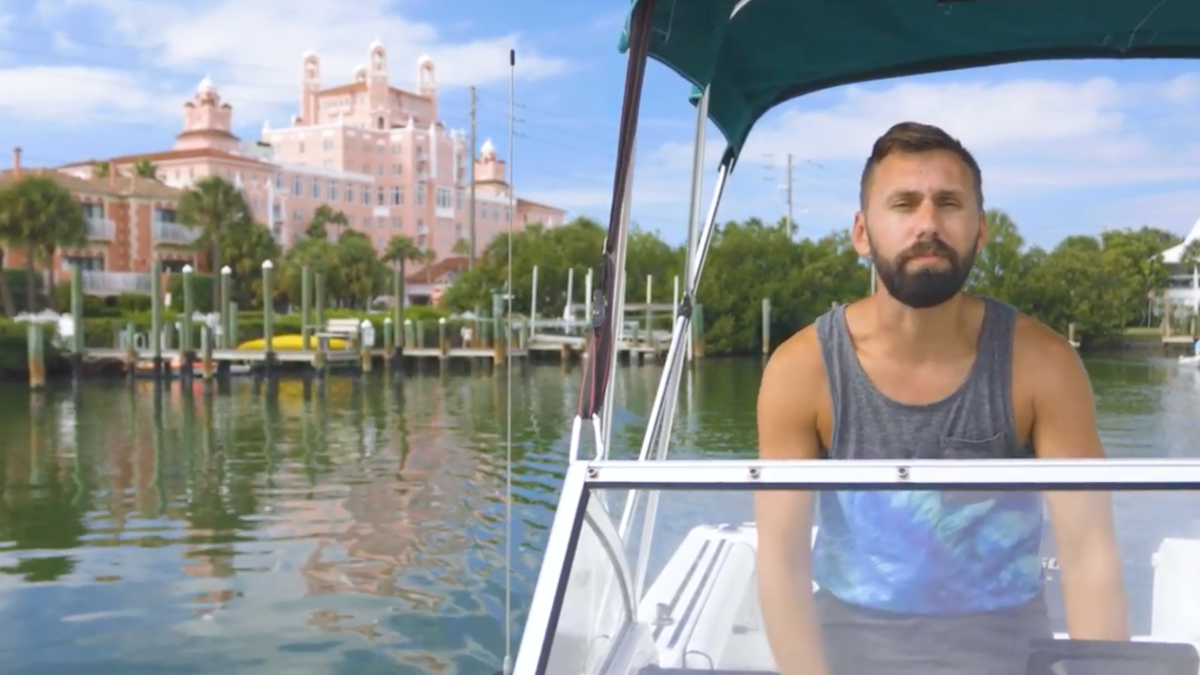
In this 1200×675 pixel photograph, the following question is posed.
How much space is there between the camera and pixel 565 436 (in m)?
20.1

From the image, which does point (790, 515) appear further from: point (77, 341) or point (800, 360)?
point (77, 341)

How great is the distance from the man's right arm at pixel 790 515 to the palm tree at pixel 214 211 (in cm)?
6150

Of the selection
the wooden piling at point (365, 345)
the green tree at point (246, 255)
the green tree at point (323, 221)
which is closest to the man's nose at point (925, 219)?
the wooden piling at point (365, 345)

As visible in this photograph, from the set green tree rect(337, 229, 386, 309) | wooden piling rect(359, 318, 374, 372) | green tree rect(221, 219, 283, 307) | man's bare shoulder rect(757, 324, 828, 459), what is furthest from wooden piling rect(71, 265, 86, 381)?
green tree rect(337, 229, 386, 309)

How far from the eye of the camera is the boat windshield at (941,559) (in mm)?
1999

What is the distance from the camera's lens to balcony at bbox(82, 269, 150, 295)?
60312 millimetres

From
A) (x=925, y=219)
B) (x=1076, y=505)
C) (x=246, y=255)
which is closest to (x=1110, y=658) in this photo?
(x=1076, y=505)

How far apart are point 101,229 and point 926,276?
71.6 metres

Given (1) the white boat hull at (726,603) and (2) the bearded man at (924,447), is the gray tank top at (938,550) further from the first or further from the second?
(1) the white boat hull at (726,603)

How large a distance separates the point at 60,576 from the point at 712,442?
10364 mm

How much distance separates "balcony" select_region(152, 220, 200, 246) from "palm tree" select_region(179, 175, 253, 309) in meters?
8.37

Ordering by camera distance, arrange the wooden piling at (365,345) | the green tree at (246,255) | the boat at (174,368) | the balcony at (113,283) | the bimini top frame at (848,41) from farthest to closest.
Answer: the green tree at (246,255), the balcony at (113,283), the wooden piling at (365,345), the boat at (174,368), the bimini top frame at (848,41)

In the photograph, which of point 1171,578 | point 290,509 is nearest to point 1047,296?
point 290,509

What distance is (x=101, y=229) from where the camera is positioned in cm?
6881
